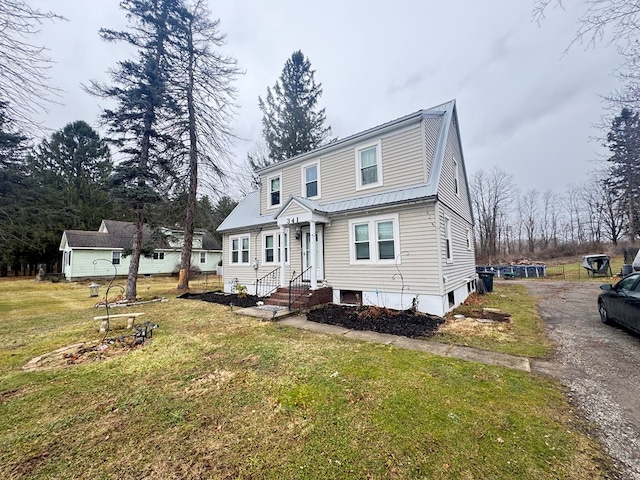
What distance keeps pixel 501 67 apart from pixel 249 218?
1194cm

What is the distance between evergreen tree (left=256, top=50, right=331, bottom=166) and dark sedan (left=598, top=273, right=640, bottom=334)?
21070 mm

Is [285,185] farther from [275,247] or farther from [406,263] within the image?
[406,263]

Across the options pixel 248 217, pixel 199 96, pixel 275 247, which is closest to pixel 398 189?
pixel 275 247

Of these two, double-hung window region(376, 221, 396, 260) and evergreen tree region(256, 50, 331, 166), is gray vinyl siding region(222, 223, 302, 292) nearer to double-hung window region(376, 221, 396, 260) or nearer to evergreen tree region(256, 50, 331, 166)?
double-hung window region(376, 221, 396, 260)

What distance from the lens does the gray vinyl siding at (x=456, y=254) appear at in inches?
312

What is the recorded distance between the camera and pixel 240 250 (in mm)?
13414

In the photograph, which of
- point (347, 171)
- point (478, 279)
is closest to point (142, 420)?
point (347, 171)

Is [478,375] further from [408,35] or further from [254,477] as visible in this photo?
[408,35]

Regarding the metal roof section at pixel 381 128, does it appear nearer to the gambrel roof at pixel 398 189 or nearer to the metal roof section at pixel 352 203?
the gambrel roof at pixel 398 189

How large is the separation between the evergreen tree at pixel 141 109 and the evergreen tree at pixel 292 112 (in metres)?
10.2

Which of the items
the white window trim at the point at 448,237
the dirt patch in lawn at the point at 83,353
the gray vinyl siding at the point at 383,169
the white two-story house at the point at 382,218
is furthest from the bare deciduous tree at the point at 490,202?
the dirt patch in lawn at the point at 83,353

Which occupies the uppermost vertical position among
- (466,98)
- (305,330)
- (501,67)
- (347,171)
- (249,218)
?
(466,98)

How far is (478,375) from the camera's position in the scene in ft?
12.9

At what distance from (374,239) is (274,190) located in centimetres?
602
